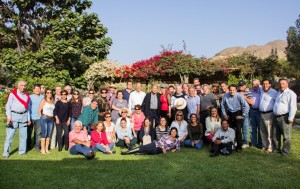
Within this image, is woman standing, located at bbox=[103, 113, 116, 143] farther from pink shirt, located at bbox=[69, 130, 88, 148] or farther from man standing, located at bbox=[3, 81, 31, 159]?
man standing, located at bbox=[3, 81, 31, 159]

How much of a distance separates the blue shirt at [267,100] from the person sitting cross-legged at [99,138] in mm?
3622

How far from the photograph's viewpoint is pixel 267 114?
22.4 ft

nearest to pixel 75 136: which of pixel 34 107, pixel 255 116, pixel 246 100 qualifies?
pixel 34 107

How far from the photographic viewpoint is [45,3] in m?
16.3

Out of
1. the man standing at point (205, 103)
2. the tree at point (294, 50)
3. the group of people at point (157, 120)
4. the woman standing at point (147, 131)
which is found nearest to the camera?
the group of people at point (157, 120)

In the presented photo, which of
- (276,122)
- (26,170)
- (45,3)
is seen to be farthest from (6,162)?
(45,3)

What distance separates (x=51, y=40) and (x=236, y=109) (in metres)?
11.5

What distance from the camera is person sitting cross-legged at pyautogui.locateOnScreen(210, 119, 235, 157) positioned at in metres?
6.66

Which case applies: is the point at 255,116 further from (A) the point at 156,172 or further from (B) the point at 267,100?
(A) the point at 156,172

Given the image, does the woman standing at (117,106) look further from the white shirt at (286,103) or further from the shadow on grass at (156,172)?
the white shirt at (286,103)

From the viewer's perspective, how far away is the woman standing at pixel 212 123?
7.42 m

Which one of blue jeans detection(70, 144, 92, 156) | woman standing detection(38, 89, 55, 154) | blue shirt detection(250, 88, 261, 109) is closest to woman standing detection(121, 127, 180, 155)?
blue jeans detection(70, 144, 92, 156)

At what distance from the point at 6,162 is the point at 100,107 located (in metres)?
2.80

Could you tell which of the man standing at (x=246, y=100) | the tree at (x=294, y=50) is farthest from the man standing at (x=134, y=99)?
the tree at (x=294, y=50)
